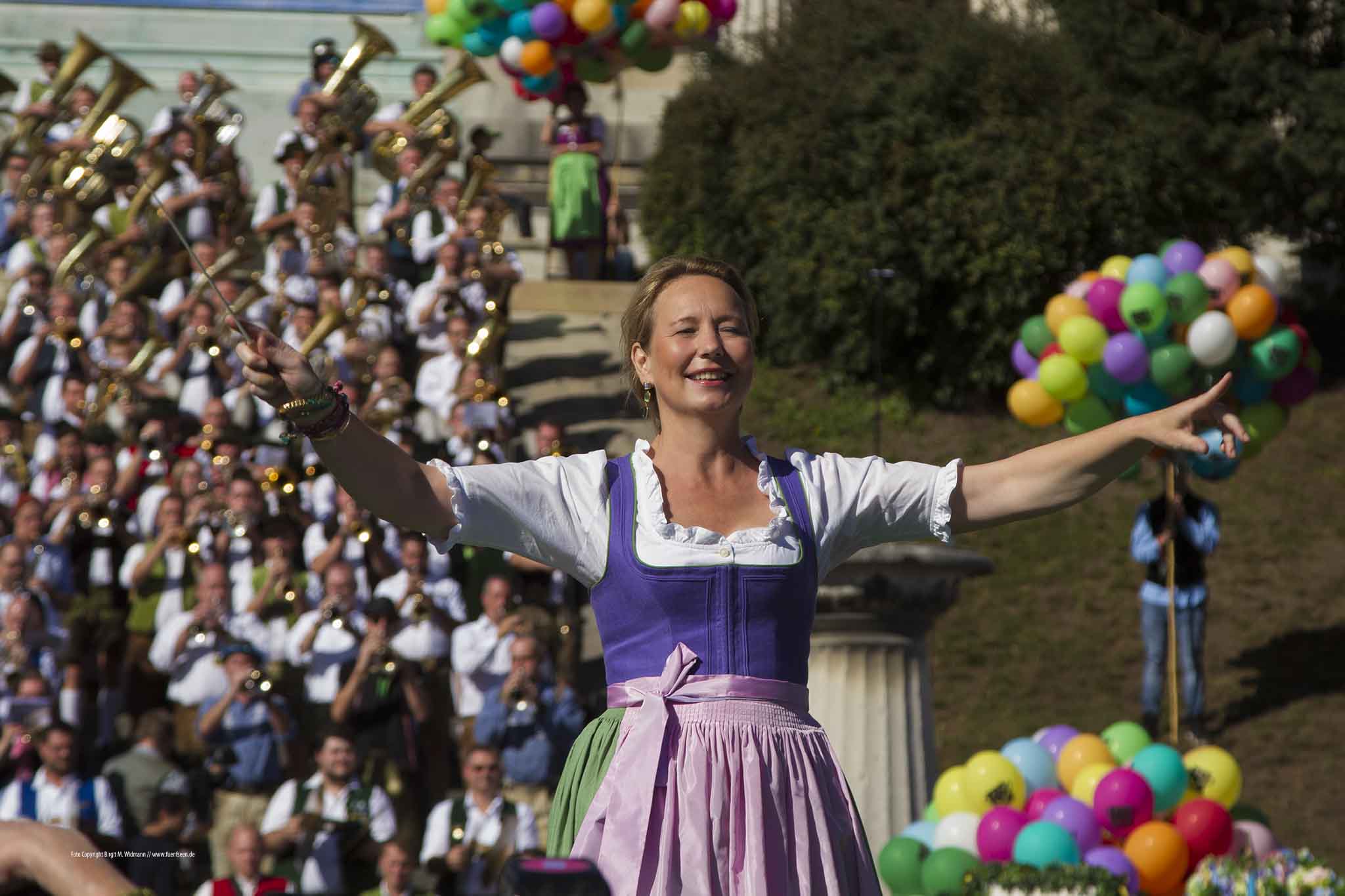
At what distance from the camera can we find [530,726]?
8258 millimetres

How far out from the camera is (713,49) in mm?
15102

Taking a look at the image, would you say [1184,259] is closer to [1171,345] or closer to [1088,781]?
[1171,345]

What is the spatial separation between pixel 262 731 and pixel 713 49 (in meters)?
8.13

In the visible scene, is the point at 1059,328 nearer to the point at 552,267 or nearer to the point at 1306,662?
the point at 1306,662

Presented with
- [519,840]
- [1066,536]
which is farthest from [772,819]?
[1066,536]

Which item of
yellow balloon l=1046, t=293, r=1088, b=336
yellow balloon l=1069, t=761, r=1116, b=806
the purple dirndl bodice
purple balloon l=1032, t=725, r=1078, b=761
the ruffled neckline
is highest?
yellow balloon l=1046, t=293, r=1088, b=336

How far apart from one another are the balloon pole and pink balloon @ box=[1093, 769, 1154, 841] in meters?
2.40

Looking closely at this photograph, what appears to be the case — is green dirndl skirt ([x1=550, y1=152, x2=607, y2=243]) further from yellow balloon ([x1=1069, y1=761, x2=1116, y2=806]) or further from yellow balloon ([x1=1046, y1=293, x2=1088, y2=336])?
yellow balloon ([x1=1069, y1=761, x2=1116, y2=806])

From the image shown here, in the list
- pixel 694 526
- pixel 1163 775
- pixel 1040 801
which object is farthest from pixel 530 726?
pixel 694 526

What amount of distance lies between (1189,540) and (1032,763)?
8.95ft

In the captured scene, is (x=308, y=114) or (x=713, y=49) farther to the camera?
(x=713, y=49)

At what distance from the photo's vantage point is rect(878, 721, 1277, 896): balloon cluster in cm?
631

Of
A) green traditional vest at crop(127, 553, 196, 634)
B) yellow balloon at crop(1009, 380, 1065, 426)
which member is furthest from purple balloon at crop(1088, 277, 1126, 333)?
green traditional vest at crop(127, 553, 196, 634)

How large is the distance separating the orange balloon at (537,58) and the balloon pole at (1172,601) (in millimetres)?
4857
